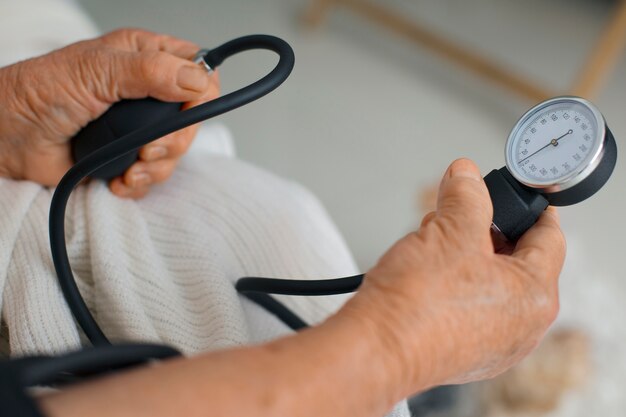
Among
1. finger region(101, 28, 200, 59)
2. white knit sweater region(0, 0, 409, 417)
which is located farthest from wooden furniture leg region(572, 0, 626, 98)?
finger region(101, 28, 200, 59)

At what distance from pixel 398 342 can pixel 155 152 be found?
410mm

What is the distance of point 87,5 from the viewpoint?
194 cm

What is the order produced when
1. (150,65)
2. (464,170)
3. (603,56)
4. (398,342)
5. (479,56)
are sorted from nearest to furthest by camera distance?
(398,342) < (464,170) < (150,65) < (603,56) < (479,56)

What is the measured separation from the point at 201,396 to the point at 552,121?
39cm

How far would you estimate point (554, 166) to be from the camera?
22.2 inches

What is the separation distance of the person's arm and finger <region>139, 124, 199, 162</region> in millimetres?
325

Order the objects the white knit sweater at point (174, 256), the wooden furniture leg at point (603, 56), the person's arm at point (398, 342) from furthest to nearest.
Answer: the wooden furniture leg at point (603, 56)
the white knit sweater at point (174, 256)
the person's arm at point (398, 342)

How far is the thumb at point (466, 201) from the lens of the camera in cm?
48

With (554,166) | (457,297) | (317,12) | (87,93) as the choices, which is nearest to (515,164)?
(554,166)

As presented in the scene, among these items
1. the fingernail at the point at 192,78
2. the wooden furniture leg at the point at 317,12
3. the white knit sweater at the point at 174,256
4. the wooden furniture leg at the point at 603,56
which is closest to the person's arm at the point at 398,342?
the white knit sweater at the point at 174,256

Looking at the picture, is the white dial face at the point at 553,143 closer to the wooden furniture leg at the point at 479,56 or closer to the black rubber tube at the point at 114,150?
the black rubber tube at the point at 114,150

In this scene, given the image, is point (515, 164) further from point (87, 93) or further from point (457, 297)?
point (87, 93)

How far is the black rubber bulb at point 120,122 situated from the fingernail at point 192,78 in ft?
0.12

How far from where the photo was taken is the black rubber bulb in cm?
69
